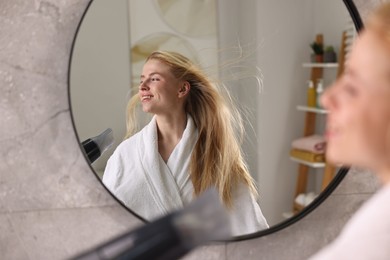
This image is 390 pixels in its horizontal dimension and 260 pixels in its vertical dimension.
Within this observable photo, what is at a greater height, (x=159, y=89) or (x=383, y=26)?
(x=383, y=26)

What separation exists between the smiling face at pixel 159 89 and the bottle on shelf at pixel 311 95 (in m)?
0.24

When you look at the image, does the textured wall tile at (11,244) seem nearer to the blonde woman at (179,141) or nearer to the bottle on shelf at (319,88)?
the blonde woman at (179,141)

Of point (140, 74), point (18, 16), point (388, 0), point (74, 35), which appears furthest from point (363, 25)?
point (18, 16)

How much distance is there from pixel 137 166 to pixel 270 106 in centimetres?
28

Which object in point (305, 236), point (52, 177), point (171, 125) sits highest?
point (171, 125)

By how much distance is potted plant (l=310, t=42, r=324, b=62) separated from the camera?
1.27 metres

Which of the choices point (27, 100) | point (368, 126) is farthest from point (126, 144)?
point (368, 126)

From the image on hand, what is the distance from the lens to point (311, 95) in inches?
50.0

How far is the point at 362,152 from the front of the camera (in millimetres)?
619

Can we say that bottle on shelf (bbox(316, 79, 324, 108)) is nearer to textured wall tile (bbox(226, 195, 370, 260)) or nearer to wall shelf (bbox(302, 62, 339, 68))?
wall shelf (bbox(302, 62, 339, 68))

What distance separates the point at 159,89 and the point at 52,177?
0.91ft

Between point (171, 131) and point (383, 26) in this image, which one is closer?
point (383, 26)

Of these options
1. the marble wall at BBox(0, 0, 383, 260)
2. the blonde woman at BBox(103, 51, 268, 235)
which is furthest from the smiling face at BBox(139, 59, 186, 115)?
the marble wall at BBox(0, 0, 383, 260)

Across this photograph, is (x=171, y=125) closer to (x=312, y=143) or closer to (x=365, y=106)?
(x=312, y=143)
